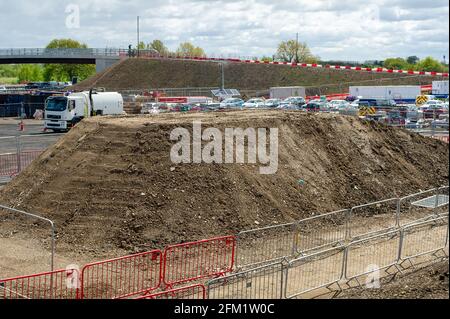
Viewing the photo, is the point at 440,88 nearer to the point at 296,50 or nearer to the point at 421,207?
the point at 421,207

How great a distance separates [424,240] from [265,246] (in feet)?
13.9

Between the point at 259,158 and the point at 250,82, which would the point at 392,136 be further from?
the point at 250,82

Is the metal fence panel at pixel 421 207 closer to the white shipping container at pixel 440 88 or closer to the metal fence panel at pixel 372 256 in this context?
the metal fence panel at pixel 372 256

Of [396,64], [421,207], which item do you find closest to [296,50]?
[396,64]

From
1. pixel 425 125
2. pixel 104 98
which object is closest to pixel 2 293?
pixel 425 125

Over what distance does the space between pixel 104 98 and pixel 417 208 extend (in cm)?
2823

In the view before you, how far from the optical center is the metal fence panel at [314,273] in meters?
14.2

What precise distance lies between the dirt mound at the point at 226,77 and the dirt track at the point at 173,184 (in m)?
59.0

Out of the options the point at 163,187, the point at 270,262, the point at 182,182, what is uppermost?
the point at 182,182

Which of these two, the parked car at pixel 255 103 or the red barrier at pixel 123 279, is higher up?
the parked car at pixel 255 103

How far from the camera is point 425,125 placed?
3581 centimetres

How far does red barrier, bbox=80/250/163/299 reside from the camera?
14.2m

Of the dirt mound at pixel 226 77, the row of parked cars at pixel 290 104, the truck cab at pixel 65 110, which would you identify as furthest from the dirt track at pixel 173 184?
the dirt mound at pixel 226 77

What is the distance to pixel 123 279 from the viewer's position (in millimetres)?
15219
